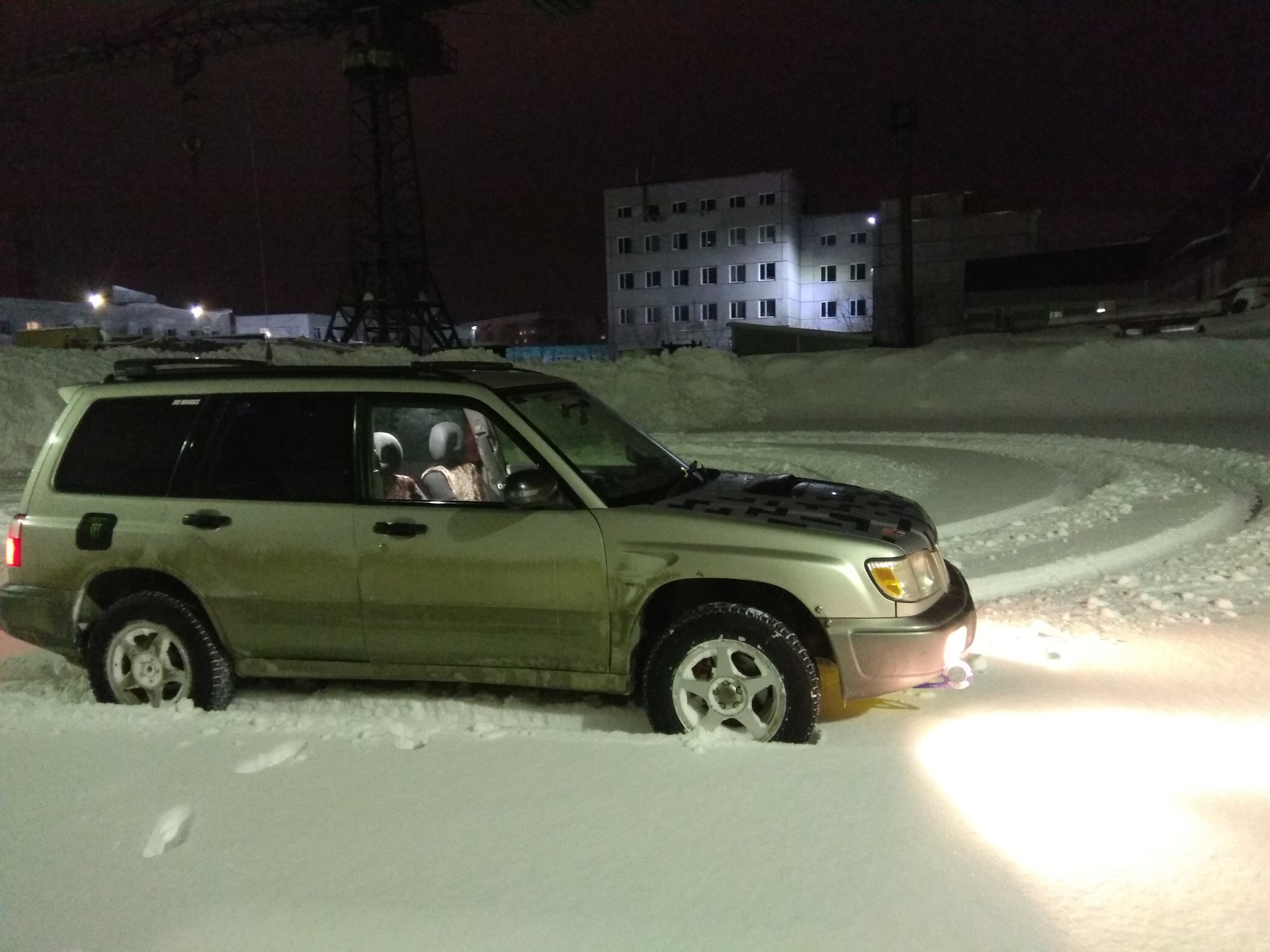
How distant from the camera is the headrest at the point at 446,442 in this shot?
17.9 ft

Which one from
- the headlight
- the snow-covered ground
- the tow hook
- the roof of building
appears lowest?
the snow-covered ground

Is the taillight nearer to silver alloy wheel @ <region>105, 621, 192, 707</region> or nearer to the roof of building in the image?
silver alloy wheel @ <region>105, 621, 192, 707</region>

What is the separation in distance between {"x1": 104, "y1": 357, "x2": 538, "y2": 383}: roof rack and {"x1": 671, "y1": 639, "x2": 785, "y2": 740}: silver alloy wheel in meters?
1.81

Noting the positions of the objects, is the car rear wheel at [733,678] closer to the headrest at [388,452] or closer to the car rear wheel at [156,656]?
the headrest at [388,452]

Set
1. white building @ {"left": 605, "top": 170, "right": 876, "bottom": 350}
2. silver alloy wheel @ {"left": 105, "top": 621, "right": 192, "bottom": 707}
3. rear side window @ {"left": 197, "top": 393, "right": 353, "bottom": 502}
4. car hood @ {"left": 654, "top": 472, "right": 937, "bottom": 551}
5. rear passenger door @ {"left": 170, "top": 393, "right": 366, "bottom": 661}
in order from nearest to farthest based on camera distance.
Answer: car hood @ {"left": 654, "top": 472, "right": 937, "bottom": 551} < rear passenger door @ {"left": 170, "top": 393, "right": 366, "bottom": 661} < rear side window @ {"left": 197, "top": 393, "right": 353, "bottom": 502} < silver alloy wheel @ {"left": 105, "top": 621, "right": 192, "bottom": 707} < white building @ {"left": 605, "top": 170, "right": 876, "bottom": 350}

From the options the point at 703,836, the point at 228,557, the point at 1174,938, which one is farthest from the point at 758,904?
the point at 228,557

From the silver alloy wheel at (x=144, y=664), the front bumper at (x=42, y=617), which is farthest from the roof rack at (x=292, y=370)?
the silver alloy wheel at (x=144, y=664)

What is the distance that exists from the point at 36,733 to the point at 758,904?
3409 millimetres

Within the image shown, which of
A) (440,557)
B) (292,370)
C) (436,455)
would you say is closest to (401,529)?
(440,557)

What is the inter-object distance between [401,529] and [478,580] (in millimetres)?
447

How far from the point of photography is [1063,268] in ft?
152

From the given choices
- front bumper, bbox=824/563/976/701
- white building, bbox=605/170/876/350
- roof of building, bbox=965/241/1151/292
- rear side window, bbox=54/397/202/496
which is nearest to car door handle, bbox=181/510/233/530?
rear side window, bbox=54/397/202/496

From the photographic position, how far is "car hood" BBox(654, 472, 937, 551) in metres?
4.31

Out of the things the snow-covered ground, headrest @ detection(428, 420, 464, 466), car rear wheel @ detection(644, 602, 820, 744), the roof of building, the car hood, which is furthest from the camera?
the roof of building
